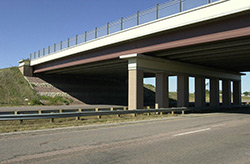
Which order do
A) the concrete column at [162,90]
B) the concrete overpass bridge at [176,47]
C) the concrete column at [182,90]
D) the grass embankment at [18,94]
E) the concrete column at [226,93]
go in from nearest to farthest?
the concrete overpass bridge at [176,47], the concrete column at [162,90], the concrete column at [182,90], the grass embankment at [18,94], the concrete column at [226,93]

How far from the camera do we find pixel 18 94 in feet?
110

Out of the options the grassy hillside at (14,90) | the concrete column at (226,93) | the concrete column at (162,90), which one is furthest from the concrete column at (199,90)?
the grassy hillside at (14,90)

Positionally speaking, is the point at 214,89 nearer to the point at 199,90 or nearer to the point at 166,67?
the point at 199,90

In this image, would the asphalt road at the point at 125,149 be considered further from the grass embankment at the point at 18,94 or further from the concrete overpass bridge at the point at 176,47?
the grass embankment at the point at 18,94

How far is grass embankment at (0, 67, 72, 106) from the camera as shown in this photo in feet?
102

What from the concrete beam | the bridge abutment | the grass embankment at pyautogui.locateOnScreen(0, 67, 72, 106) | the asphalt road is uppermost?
the bridge abutment

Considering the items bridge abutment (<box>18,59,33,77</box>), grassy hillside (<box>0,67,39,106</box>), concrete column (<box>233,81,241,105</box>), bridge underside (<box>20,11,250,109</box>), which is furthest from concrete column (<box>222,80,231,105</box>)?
bridge abutment (<box>18,59,33,77</box>)

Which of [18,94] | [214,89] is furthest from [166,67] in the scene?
[18,94]

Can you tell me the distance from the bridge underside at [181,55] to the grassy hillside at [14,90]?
19.7ft

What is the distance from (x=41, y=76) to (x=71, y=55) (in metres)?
15.9

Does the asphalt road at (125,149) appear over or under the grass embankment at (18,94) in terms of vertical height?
under

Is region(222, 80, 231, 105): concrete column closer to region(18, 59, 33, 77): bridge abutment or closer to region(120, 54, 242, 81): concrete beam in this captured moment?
region(120, 54, 242, 81): concrete beam

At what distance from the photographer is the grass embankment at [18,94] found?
1225 inches

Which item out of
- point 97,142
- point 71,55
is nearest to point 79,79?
point 71,55
